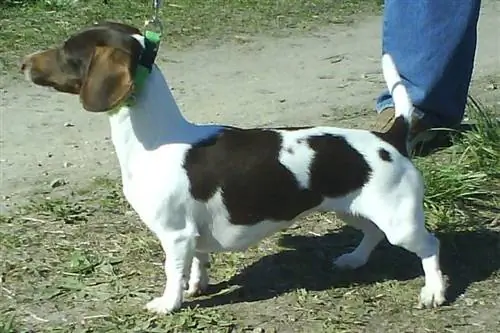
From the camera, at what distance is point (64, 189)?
5.38 metres

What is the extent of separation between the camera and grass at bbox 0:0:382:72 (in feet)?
27.2

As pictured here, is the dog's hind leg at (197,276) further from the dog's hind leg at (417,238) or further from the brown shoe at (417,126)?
the brown shoe at (417,126)

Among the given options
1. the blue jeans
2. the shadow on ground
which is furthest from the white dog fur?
the blue jeans

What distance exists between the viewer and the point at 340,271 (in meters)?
4.42

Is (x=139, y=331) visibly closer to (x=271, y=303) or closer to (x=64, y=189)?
(x=271, y=303)

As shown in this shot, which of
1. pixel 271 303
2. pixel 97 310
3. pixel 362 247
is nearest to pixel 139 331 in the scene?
pixel 97 310

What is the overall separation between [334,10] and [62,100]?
3.65 metres

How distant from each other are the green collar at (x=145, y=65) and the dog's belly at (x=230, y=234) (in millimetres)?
534

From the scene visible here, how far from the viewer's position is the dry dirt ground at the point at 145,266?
13.1 ft

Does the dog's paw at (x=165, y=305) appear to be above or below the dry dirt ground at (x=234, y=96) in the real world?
above

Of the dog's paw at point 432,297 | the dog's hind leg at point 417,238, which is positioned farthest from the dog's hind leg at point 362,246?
the dog's paw at point 432,297

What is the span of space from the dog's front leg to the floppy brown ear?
0.52m

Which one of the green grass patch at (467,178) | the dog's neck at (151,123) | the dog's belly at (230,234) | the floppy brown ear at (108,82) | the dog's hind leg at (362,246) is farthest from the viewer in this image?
the green grass patch at (467,178)

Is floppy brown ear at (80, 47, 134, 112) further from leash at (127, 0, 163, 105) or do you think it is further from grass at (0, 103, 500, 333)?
grass at (0, 103, 500, 333)
